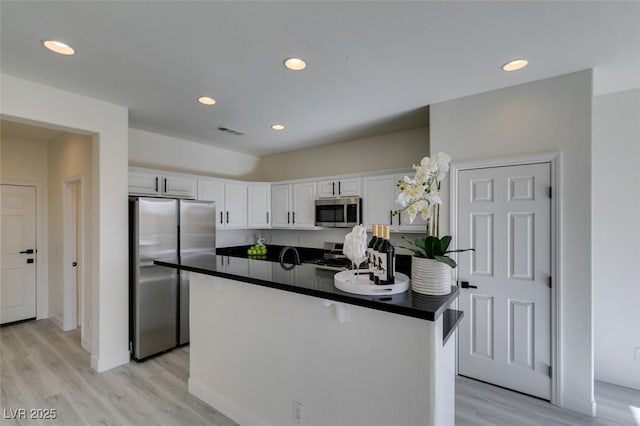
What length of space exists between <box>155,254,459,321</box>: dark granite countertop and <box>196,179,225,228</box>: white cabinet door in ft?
6.54

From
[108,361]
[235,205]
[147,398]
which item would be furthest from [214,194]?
[147,398]

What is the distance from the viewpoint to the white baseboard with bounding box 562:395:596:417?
2.28m

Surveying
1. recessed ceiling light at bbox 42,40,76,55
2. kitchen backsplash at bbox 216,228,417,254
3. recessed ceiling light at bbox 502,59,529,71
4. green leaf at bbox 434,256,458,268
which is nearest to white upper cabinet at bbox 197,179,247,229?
kitchen backsplash at bbox 216,228,417,254

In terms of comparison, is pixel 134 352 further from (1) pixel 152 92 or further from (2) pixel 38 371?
(1) pixel 152 92

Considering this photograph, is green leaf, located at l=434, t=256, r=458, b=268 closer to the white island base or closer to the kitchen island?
the kitchen island

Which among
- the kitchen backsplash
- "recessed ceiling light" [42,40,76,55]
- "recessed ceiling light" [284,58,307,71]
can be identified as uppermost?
"recessed ceiling light" [284,58,307,71]

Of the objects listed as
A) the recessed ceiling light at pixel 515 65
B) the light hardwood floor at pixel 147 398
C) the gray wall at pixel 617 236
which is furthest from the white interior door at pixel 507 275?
the recessed ceiling light at pixel 515 65

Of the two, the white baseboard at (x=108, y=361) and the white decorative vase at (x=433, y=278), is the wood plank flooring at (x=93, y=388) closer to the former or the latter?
the white baseboard at (x=108, y=361)

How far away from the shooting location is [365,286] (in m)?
1.50

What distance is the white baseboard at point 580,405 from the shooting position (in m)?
2.28

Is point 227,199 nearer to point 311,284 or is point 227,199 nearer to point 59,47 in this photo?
point 59,47

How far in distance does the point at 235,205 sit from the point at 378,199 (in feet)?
7.68

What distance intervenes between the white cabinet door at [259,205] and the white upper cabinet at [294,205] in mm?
87

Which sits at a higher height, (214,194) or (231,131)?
(231,131)
